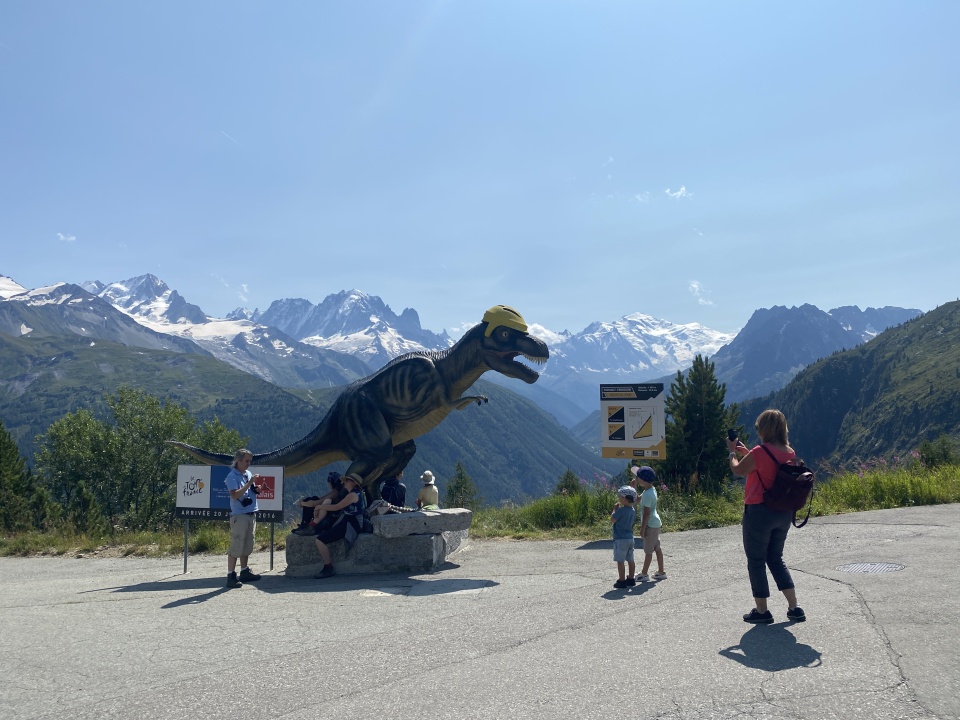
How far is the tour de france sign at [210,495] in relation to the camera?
1049 cm

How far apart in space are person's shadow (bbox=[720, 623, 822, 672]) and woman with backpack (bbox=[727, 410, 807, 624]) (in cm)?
21

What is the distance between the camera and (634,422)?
1299 cm

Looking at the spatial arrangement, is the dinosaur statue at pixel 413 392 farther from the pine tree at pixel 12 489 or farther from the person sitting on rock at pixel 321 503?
the pine tree at pixel 12 489

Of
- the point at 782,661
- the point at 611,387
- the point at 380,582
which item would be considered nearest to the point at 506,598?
the point at 380,582

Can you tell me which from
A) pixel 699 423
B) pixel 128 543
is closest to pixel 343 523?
pixel 128 543

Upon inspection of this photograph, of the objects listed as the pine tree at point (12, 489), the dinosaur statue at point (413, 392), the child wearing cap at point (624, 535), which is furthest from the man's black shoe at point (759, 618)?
the pine tree at point (12, 489)

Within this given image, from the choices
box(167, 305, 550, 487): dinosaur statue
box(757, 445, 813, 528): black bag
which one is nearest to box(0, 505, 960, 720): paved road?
box(757, 445, 813, 528): black bag

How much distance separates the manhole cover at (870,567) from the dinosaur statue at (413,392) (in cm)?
472

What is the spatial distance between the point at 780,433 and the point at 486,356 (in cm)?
571

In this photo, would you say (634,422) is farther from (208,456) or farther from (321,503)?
(208,456)

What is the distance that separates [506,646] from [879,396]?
185100mm

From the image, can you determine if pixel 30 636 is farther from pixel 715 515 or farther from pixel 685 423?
pixel 685 423

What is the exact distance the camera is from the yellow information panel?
42.2 ft

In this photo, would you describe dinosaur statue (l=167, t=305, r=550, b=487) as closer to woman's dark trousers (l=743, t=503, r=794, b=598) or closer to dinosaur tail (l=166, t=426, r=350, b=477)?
dinosaur tail (l=166, t=426, r=350, b=477)
